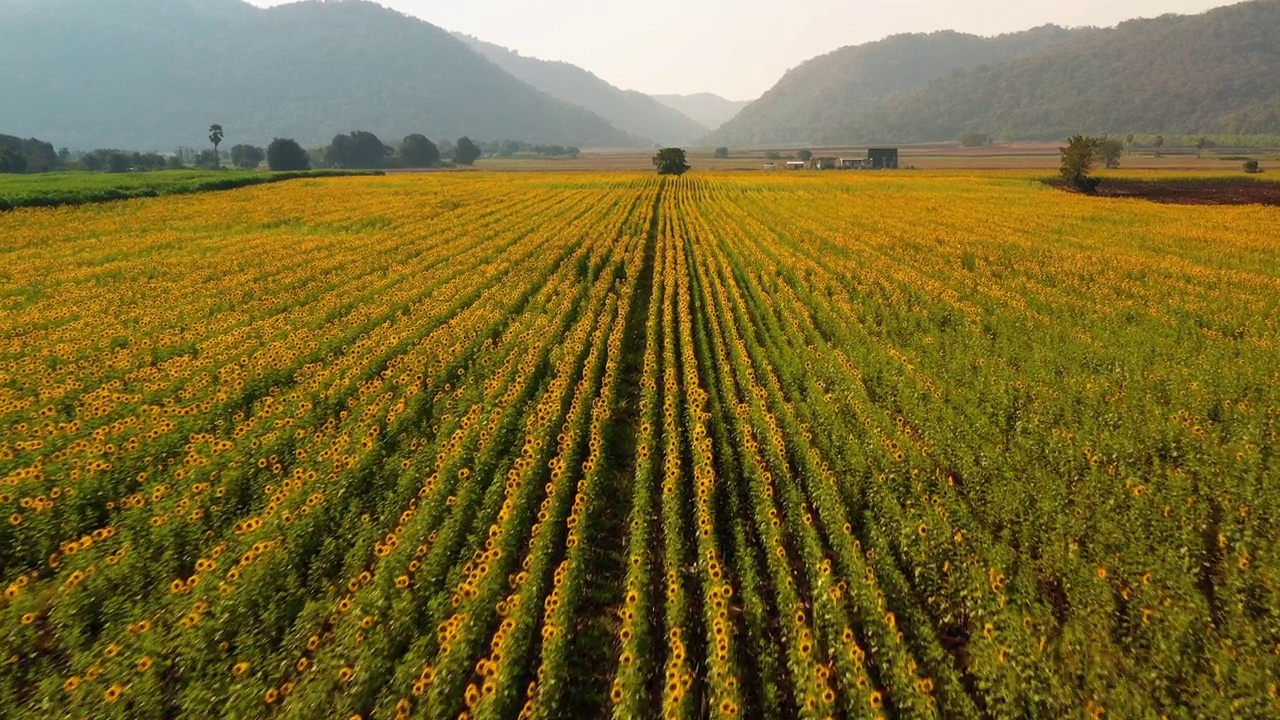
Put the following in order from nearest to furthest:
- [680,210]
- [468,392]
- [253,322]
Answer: [468,392] → [253,322] → [680,210]

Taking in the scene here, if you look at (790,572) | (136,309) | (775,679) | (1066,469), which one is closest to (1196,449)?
(1066,469)

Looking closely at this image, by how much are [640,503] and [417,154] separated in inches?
5434

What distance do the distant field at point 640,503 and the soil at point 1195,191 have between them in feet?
88.5

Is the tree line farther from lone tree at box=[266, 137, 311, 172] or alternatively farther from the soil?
the soil

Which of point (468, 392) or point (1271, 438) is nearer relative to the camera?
point (1271, 438)

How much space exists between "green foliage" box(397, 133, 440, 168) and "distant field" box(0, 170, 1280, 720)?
124010mm

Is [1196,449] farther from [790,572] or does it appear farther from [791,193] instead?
[791,193]

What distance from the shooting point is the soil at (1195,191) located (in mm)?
34812

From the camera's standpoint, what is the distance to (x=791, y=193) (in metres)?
45.5

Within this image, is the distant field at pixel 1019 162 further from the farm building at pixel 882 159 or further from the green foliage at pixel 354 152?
the green foliage at pixel 354 152

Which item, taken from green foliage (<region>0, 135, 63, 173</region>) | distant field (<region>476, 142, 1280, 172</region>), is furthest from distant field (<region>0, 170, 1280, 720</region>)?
green foliage (<region>0, 135, 63, 173</region>)

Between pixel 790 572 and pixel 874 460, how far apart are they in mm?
2728

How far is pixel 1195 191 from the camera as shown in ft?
132

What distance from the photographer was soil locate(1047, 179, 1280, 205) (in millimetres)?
34812
